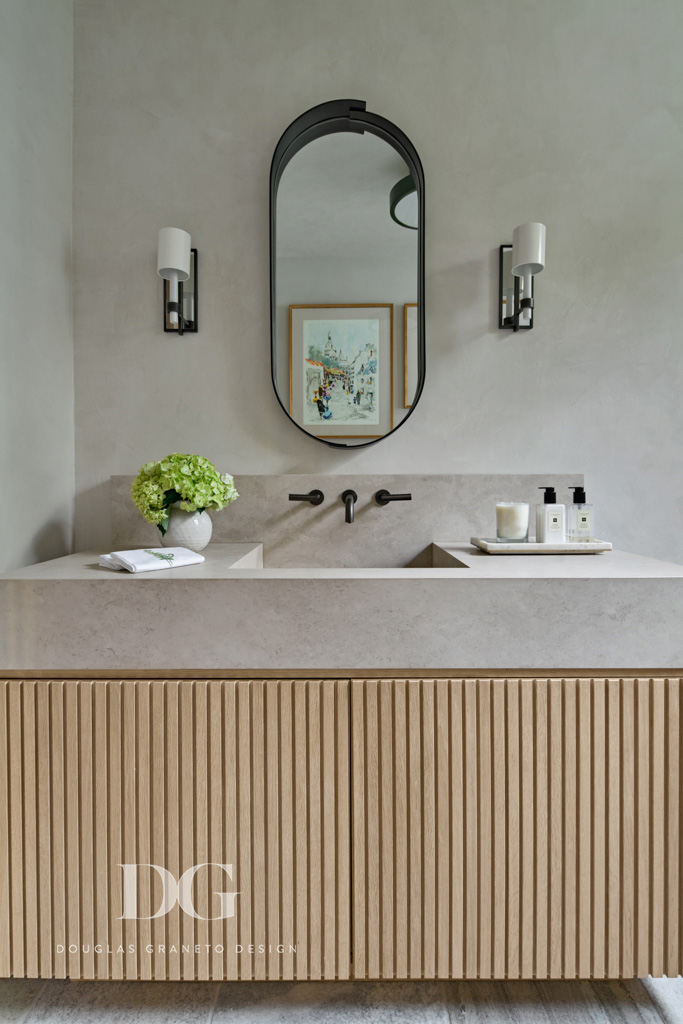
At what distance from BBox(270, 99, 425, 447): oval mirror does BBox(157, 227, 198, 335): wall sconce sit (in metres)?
0.22

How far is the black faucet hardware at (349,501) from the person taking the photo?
151cm

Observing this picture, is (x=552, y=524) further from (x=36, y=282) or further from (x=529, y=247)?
(x=36, y=282)

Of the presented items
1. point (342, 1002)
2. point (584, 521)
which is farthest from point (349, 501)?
point (342, 1002)

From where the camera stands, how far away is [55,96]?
148 cm

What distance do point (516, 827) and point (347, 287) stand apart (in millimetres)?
1329

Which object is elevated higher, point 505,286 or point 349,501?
point 505,286

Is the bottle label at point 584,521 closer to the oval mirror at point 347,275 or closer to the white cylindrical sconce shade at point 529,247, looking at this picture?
the oval mirror at point 347,275

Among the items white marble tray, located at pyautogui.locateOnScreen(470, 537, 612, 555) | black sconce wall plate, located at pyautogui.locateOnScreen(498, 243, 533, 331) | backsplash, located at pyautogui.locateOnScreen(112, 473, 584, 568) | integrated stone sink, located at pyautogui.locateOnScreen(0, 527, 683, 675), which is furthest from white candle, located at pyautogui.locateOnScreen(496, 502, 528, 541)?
black sconce wall plate, located at pyautogui.locateOnScreen(498, 243, 533, 331)

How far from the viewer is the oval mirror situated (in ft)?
5.15

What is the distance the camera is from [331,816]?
1002 millimetres

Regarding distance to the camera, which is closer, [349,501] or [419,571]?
[419,571]

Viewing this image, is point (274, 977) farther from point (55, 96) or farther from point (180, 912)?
point (55, 96)

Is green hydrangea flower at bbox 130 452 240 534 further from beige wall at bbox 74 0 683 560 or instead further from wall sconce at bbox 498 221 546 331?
wall sconce at bbox 498 221 546 331

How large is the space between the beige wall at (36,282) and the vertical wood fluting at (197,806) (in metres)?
0.50
